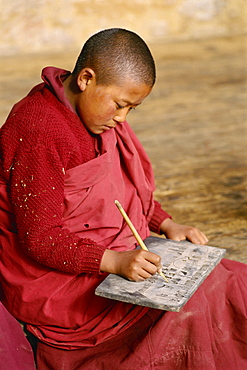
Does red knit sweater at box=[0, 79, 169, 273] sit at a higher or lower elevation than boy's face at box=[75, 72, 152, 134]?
lower

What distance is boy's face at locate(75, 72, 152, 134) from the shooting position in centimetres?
215

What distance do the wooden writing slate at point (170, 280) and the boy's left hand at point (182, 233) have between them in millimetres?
108

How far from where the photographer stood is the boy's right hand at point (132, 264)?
2.06 meters

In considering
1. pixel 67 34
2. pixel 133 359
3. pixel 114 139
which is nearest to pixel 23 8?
pixel 67 34

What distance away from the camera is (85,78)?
7.17 ft

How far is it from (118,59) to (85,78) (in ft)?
A: 0.45

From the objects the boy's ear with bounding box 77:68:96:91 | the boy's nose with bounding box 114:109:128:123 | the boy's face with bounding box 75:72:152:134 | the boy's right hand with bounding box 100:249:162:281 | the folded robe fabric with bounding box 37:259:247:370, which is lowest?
the folded robe fabric with bounding box 37:259:247:370

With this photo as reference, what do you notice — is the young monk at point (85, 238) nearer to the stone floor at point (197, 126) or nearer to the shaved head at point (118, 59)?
the shaved head at point (118, 59)

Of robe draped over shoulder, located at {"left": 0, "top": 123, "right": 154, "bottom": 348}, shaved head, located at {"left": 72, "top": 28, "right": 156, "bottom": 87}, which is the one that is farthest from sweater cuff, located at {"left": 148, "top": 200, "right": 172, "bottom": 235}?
shaved head, located at {"left": 72, "top": 28, "right": 156, "bottom": 87}

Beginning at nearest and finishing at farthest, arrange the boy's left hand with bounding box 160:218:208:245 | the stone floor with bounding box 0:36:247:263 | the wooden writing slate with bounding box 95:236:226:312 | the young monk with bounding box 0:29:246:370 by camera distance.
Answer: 1. the wooden writing slate with bounding box 95:236:226:312
2. the young monk with bounding box 0:29:246:370
3. the boy's left hand with bounding box 160:218:208:245
4. the stone floor with bounding box 0:36:247:263

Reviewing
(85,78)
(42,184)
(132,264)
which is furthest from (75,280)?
(85,78)

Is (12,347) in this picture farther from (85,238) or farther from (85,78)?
(85,78)

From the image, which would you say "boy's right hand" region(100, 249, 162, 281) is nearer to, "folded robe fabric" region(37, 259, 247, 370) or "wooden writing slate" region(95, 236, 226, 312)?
"wooden writing slate" region(95, 236, 226, 312)

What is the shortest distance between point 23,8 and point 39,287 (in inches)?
278
